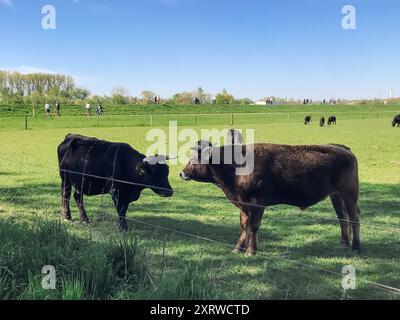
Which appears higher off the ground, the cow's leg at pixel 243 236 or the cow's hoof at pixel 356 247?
the cow's leg at pixel 243 236

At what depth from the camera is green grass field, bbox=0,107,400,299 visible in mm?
3902

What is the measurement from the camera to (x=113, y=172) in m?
7.11

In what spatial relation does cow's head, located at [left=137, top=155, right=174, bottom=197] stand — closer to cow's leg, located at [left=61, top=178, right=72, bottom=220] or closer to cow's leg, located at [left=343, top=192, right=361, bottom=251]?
cow's leg, located at [left=61, top=178, right=72, bottom=220]

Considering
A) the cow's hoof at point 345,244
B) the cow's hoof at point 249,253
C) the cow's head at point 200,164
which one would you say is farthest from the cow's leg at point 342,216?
the cow's head at point 200,164

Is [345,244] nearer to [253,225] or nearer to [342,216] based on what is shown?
[342,216]

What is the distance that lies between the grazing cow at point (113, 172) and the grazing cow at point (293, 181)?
1550 millimetres

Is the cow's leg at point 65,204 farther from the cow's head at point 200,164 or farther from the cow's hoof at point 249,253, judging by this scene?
the cow's hoof at point 249,253

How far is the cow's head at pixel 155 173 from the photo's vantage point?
23.1ft

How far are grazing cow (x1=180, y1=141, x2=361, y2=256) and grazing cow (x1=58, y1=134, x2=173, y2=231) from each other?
61.0 inches

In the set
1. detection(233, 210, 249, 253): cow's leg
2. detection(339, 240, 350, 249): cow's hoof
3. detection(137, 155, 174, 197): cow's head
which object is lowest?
detection(339, 240, 350, 249): cow's hoof

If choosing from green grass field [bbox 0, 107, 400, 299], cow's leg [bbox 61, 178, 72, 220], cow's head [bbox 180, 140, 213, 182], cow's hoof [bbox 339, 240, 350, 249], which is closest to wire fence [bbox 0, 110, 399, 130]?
cow's leg [bbox 61, 178, 72, 220]
